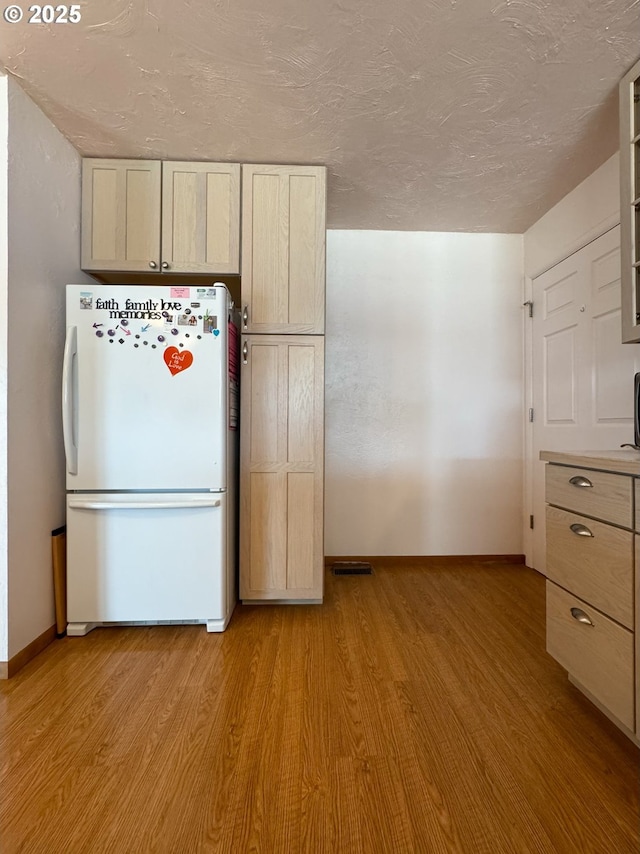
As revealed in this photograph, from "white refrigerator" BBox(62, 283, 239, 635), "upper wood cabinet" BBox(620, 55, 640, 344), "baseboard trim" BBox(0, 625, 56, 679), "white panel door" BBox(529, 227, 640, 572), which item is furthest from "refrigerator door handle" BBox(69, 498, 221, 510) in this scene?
"white panel door" BBox(529, 227, 640, 572)

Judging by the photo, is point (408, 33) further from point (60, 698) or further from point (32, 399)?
point (60, 698)

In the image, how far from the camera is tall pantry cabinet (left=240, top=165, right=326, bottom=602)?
187 centimetres

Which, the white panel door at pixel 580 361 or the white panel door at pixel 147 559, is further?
the white panel door at pixel 580 361

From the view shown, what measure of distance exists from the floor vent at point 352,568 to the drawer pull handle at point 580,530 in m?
1.43

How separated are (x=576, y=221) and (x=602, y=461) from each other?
5.62 feet

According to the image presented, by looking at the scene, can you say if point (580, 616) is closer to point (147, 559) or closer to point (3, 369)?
point (147, 559)

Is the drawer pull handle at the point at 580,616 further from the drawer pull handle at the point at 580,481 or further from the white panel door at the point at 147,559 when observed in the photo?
the white panel door at the point at 147,559

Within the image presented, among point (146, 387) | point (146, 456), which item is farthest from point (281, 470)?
point (146, 387)

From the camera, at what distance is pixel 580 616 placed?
3.87 feet

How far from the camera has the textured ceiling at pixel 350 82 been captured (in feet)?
3.90

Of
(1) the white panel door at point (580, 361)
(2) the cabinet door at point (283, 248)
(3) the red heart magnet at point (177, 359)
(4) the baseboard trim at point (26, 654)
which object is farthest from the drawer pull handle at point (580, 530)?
(4) the baseboard trim at point (26, 654)

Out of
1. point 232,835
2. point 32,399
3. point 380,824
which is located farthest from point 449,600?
point 32,399

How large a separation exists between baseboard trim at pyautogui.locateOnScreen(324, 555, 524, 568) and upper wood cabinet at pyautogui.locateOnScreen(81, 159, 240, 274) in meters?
2.02

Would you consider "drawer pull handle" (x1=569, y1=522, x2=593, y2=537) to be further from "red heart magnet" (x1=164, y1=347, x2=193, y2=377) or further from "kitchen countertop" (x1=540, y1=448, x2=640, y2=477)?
"red heart magnet" (x1=164, y1=347, x2=193, y2=377)
